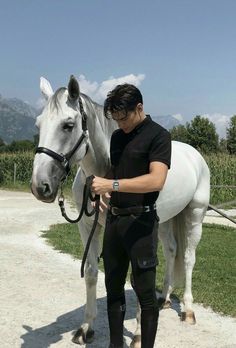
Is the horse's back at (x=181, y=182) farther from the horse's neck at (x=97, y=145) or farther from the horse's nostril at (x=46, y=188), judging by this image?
the horse's nostril at (x=46, y=188)

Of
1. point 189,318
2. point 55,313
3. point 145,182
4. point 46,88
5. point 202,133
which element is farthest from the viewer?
Result: point 202,133

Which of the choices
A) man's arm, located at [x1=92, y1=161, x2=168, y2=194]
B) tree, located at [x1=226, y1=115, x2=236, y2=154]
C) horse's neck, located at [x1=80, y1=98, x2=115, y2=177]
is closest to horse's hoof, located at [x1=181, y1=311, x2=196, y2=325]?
horse's neck, located at [x1=80, y1=98, x2=115, y2=177]

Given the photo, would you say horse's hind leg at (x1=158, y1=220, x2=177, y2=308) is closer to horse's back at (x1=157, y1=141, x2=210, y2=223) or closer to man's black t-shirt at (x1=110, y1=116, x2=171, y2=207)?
horse's back at (x1=157, y1=141, x2=210, y2=223)

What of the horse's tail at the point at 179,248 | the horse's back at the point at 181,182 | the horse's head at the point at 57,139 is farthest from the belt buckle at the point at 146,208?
the horse's tail at the point at 179,248

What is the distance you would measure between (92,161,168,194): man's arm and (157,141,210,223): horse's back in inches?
53.4

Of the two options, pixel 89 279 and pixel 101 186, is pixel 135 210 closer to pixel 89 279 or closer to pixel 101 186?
pixel 101 186

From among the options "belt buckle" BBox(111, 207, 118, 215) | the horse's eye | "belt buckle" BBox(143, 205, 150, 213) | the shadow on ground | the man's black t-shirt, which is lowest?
the shadow on ground

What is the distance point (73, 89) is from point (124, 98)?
1.37 feet

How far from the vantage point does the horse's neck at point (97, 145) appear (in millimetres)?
3229

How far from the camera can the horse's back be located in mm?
4057

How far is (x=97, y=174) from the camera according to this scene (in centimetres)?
336

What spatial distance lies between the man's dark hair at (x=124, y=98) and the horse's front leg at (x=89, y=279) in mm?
1315

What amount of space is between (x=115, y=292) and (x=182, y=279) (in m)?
2.03

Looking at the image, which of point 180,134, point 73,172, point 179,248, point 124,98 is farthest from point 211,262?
point 180,134
